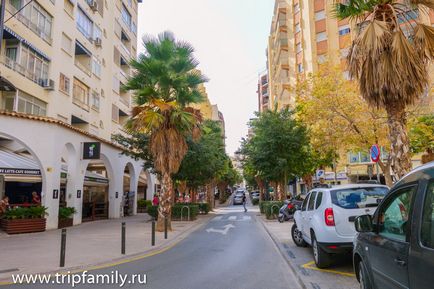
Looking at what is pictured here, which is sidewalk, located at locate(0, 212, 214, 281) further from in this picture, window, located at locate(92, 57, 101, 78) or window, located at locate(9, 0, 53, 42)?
window, located at locate(92, 57, 101, 78)

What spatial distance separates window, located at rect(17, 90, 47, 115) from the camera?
20.8 metres

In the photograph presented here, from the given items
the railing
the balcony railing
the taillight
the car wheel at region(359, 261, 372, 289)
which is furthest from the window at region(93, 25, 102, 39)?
the car wheel at region(359, 261, 372, 289)

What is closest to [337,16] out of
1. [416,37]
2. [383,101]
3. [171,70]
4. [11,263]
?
[416,37]

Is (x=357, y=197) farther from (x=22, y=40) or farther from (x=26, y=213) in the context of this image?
(x=22, y=40)

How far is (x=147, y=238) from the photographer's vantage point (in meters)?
14.2

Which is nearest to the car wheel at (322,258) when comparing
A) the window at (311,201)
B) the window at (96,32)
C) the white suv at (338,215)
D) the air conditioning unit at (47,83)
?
the white suv at (338,215)

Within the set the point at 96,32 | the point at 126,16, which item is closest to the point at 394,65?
the point at 96,32

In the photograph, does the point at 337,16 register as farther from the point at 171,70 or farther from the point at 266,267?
the point at 171,70

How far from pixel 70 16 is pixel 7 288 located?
2418 centimetres

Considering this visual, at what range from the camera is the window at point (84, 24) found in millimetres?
28094

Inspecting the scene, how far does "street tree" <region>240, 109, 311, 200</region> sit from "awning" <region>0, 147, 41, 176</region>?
548 inches

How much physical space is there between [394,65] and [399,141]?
199 cm

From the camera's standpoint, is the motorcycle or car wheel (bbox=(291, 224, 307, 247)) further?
the motorcycle

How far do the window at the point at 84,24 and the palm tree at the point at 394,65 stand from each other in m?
24.2
